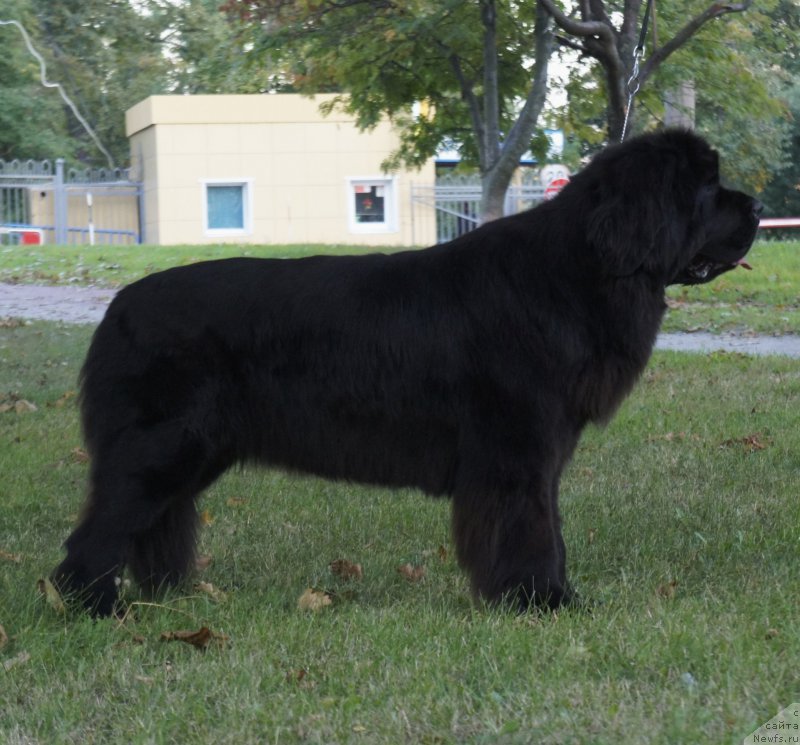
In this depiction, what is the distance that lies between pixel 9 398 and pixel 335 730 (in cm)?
681

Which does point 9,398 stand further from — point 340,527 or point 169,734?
point 169,734

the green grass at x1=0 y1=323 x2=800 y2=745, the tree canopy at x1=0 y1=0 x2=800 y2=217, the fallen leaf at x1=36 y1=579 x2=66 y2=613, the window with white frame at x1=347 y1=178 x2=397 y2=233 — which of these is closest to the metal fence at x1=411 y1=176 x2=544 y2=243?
the window with white frame at x1=347 y1=178 x2=397 y2=233

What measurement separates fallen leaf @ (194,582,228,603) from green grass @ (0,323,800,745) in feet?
0.17

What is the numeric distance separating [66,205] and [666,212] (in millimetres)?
28606

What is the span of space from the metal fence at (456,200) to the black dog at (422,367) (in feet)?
84.8

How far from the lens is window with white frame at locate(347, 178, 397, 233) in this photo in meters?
31.0

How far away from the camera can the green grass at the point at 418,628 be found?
124 inches

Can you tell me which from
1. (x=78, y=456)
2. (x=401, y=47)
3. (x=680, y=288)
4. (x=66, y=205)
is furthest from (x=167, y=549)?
(x=66, y=205)

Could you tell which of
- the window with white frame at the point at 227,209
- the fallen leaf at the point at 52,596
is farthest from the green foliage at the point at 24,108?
the fallen leaf at the point at 52,596

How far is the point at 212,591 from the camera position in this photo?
14.9 feet

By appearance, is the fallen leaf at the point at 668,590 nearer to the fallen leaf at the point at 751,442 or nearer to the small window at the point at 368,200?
the fallen leaf at the point at 751,442

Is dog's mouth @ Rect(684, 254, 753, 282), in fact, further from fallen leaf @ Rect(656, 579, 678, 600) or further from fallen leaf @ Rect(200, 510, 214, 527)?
fallen leaf @ Rect(200, 510, 214, 527)

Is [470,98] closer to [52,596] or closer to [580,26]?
[580,26]

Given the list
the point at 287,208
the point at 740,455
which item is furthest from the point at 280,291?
the point at 287,208
